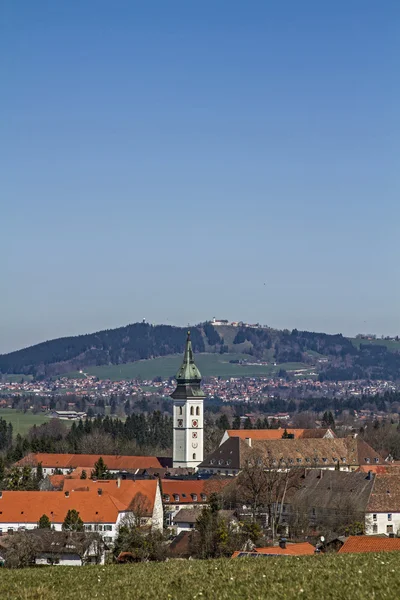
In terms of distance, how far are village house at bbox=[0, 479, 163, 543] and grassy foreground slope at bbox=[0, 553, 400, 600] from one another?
4096 centimetres

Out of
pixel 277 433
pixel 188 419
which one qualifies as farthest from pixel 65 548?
pixel 277 433

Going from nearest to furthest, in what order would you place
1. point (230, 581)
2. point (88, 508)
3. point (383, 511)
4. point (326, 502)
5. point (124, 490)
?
point (230, 581)
point (383, 511)
point (88, 508)
point (326, 502)
point (124, 490)

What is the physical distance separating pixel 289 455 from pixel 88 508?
40.7 metres

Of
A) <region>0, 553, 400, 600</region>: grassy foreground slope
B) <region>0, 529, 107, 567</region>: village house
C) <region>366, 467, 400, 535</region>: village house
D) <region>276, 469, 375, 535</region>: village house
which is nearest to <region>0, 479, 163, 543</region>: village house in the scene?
<region>276, 469, 375, 535</region>: village house

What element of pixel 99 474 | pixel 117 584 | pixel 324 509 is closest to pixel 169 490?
pixel 99 474

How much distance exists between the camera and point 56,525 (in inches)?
2709

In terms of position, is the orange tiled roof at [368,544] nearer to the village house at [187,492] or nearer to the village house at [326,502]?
the village house at [326,502]

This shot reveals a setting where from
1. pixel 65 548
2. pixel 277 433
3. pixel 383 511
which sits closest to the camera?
pixel 65 548

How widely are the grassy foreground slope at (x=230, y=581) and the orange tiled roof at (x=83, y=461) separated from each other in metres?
86.6

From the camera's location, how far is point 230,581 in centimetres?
2175

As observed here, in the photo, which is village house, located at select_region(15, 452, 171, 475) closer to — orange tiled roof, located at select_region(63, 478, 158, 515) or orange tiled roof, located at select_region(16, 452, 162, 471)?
orange tiled roof, located at select_region(16, 452, 162, 471)

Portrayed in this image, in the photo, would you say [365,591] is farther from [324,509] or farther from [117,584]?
[324,509]

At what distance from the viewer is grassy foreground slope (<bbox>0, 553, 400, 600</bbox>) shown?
19.9 m

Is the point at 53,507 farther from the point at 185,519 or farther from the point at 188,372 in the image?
the point at 188,372
